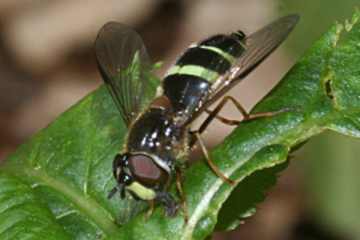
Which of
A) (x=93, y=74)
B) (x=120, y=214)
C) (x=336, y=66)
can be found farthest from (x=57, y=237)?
(x=93, y=74)

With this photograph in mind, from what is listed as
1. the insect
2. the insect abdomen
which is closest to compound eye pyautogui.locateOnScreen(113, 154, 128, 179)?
the insect

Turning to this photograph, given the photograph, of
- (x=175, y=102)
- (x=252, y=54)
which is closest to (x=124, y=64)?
(x=175, y=102)

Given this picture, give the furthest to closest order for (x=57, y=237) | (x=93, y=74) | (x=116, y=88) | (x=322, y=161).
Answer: (x=93, y=74) < (x=322, y=161) < (x=116, y=88) < (x=57, y=237)

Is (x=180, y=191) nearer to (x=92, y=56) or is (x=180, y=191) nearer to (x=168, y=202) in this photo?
(x=168, y=202)

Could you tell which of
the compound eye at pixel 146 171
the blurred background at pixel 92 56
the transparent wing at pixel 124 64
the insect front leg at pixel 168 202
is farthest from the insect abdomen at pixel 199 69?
the blurred background at pixel 92 56

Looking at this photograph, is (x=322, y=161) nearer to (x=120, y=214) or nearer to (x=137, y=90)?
(x=137, y=90)

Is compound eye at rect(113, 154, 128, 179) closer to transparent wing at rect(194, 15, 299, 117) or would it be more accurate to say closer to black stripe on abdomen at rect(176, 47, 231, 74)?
transparent wing at rect(194, 15, 299, 117)
